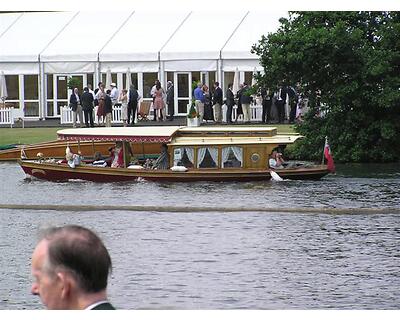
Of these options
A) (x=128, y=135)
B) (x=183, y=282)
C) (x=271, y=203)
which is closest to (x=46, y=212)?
(x=271, y=203)

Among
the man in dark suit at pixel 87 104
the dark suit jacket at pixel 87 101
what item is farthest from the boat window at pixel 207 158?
the dark suit jacket at pixel 87 101

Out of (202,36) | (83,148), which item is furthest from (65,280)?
(202,36)

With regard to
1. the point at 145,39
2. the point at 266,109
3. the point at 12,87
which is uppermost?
the point at 145,39

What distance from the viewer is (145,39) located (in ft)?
128

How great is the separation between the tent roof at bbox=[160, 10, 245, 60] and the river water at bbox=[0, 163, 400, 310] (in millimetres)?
9459

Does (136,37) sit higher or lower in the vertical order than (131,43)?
higher

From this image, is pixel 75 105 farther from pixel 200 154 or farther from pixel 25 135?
pixel 200 154

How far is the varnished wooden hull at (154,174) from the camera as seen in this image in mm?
26734

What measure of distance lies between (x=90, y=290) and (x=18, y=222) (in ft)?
55.5

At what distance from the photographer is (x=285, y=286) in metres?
14.3

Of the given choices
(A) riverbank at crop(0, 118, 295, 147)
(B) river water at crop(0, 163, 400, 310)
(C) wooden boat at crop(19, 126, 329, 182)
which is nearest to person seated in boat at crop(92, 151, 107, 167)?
(C) wooden boat at crop(19, 126, 329, 182)

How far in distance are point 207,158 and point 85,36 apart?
13480mm

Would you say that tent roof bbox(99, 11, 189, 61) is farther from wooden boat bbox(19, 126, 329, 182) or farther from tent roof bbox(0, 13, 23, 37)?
wooden boat bbox(19, 126, 329, 182)

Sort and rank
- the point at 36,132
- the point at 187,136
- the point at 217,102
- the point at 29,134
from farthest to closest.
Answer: the point at 217,102, the point at 36,132, the point at 29,134, the point at 187,136
